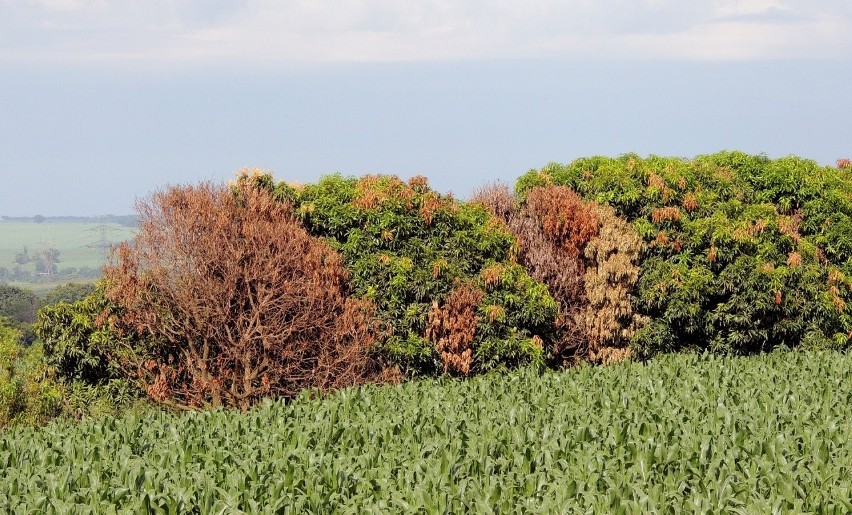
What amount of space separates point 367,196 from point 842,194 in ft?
38.2

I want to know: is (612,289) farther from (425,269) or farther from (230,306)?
(230,306)

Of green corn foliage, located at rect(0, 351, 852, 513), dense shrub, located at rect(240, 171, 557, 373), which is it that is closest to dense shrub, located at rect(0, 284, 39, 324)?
dense shrub, located at rect(240, 171, 557, 373)

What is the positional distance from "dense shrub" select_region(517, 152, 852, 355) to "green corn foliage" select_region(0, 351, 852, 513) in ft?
31.1

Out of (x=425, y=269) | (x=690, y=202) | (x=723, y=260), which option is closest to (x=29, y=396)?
(x=425, y=269)

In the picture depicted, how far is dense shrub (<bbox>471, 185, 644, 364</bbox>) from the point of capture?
21.4 meters

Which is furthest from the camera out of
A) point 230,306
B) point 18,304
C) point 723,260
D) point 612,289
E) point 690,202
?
point 18,304

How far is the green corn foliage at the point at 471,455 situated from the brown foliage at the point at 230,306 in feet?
20.2

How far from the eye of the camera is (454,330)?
18453mm

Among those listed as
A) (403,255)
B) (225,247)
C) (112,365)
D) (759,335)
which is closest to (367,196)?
(403,255)

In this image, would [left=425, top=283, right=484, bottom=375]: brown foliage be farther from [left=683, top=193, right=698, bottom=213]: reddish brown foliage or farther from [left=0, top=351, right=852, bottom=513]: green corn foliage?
[left=0, top=351, right=852, bottom=513]: green corn foliage

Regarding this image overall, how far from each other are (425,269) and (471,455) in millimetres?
10996

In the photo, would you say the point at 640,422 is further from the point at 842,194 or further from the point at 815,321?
the point at 842,194

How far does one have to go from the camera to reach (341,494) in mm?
7109

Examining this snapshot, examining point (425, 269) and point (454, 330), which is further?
point (425, 269)
